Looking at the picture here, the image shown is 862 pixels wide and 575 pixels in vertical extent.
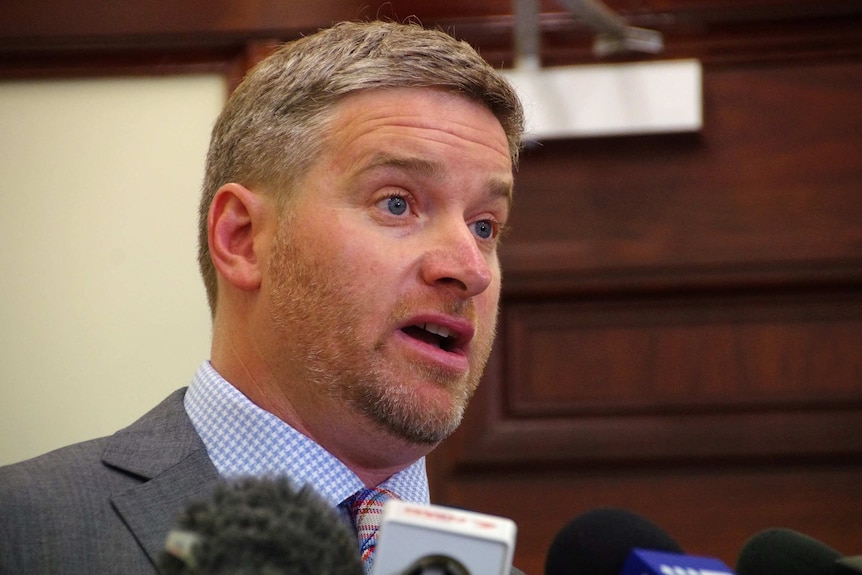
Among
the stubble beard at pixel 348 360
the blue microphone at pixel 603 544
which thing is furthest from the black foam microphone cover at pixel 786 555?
the stubble beard at pixel 348 360

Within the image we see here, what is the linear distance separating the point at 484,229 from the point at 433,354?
0.25 m

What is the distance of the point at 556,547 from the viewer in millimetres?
1022

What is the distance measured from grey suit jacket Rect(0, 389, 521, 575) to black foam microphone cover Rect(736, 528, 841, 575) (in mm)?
572

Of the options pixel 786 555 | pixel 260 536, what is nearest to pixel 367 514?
pixel 786 555

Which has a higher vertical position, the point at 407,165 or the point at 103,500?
the point at 407,165

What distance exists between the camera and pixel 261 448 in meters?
1.37

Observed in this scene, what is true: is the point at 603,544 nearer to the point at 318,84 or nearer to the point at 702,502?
the point at 318,84

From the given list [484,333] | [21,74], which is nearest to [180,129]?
[21,74]

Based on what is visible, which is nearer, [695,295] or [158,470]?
[158,470]

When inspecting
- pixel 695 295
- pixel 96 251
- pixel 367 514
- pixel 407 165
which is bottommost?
pixel 367 514

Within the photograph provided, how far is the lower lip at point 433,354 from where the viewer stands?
1.36m

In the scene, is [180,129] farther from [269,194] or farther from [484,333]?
[484,333]

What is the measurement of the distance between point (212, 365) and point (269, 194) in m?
0.25

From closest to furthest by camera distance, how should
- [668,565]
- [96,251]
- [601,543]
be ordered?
[668,565] < [601,543] < [96,251]
